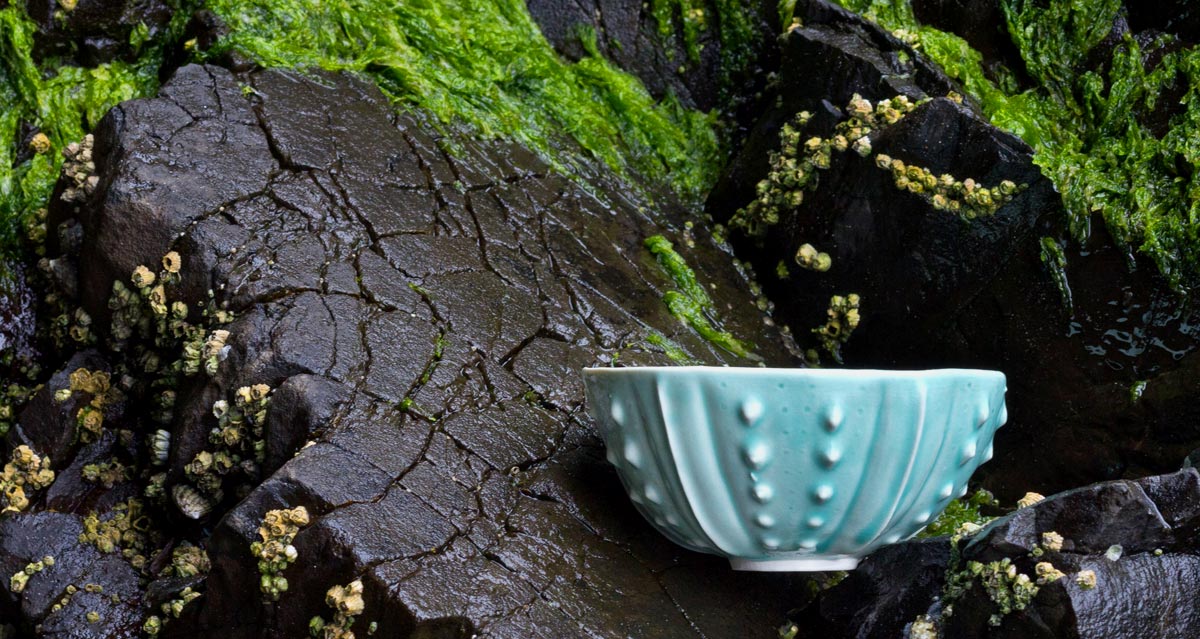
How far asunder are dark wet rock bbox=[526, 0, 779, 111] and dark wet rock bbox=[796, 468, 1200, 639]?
2819mm

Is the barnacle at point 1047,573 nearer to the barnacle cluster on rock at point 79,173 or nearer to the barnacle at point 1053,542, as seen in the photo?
the barnacle at point 1053,542

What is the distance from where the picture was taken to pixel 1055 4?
13.4 feet

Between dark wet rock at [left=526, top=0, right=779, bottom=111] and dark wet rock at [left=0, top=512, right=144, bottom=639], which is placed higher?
dark wet rock at [left=526, top=0, right=779, bottom=111]

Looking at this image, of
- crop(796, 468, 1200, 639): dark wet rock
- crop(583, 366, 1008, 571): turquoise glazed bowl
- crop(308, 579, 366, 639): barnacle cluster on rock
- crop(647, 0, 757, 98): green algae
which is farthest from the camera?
crop(647, 0, 757, 98): green algae

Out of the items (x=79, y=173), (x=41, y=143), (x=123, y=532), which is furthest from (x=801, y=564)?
(x=41, y=143)

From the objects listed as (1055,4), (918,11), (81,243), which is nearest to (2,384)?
(81,243)

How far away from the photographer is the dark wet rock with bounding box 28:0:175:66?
414 cm

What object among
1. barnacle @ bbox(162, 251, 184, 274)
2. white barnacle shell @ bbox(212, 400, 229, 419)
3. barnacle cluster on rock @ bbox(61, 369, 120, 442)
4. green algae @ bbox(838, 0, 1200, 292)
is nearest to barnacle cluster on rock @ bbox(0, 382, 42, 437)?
barnacle cluster on rock @ bbox(61, 369, 120, 442)

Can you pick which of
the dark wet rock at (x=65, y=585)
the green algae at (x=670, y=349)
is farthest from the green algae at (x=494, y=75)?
the dark wet rock at (x=65, y=585)

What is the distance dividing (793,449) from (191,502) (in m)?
1.77

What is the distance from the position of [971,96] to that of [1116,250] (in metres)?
0.86

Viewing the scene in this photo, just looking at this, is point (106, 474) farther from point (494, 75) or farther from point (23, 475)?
point (494, 75)

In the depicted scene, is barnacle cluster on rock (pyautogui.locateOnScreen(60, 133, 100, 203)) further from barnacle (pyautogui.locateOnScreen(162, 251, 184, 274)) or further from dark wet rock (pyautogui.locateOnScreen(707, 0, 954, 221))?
dark wet rock (pyautogui.locateOnScreen(707, 0, 954, 221))

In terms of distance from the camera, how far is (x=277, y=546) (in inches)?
101
